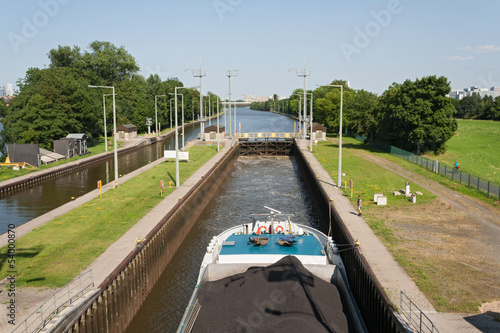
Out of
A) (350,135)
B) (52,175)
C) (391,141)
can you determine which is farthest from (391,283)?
(350,135)

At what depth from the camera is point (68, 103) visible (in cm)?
6303

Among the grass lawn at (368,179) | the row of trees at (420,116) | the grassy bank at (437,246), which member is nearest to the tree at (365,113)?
the row of trees at (420,116)

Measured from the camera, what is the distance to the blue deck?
737 inches

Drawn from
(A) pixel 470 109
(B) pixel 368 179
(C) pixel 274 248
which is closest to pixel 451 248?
(C) pixel 274 248

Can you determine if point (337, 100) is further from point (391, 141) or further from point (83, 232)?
point (83, 232)

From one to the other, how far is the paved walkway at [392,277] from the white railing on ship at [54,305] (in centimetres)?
1076

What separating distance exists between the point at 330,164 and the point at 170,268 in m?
29.1

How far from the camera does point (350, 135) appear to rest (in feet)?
297

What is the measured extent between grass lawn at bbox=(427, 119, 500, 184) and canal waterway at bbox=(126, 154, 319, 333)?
67.6 ft

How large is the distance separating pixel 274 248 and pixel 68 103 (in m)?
53.5

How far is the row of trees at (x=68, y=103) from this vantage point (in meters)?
58.0

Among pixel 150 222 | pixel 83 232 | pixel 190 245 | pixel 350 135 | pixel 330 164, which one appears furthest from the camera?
pixel 350 135

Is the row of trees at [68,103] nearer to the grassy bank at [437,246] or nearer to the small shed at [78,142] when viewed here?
the small shed at [78,142]

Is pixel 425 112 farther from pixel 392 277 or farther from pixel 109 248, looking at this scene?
pixel 109 248
